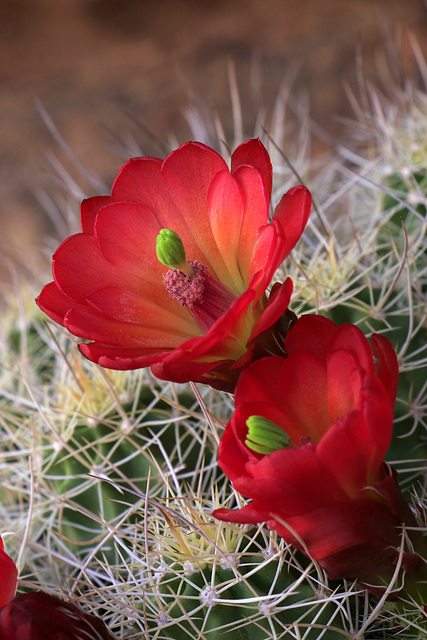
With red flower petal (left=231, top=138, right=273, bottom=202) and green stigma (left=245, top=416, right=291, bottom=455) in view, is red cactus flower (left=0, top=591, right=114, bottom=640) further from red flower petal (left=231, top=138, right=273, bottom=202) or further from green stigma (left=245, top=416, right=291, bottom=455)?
red flower petal (left=231, top=138, right=273, bottom=202)

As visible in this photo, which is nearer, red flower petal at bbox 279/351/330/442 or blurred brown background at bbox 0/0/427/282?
red flower petal at bbox 279/351/330/442

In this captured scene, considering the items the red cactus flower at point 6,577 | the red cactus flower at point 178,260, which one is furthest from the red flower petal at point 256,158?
the red cactus flower at point 6,577

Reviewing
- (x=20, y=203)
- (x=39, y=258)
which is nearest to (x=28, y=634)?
(x=39, y=258)

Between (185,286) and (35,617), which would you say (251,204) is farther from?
(35,617)

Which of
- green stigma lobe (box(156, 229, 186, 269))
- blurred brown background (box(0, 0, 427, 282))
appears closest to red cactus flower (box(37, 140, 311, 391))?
green stigma lobe (box(156, 229, 186, 269))

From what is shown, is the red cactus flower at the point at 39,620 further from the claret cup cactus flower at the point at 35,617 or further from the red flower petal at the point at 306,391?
the red flower petal at the point at 306,391

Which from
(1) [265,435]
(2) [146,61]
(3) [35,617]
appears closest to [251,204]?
(1) [265,435]

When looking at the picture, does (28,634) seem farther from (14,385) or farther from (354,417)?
(14,385)
